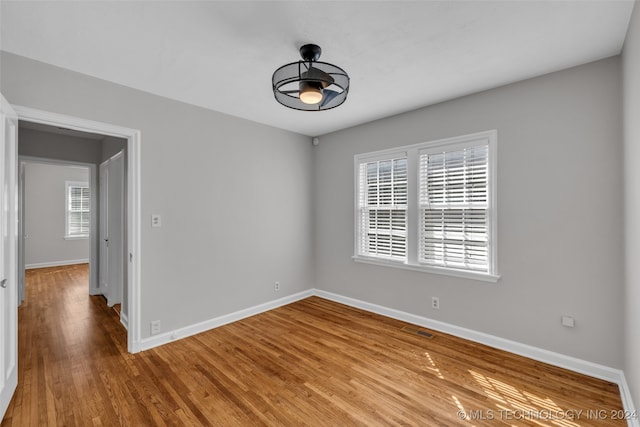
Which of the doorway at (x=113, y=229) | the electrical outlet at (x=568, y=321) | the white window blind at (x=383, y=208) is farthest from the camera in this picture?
the doorway at (x=113, y=229)

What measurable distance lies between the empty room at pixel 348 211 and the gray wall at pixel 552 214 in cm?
2

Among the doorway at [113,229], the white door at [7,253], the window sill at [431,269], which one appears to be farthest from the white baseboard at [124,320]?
the window sill at [431,269]

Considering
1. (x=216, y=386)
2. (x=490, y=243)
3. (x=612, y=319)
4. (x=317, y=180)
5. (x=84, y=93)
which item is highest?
(x=84, y=93)

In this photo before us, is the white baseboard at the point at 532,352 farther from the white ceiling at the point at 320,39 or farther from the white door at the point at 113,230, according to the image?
the white door at the point at 113,230

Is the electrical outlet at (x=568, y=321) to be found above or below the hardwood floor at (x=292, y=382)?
above

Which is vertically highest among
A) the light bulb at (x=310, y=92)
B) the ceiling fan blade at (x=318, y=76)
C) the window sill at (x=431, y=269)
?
the ceiling fan blade at (x=318, y=76)

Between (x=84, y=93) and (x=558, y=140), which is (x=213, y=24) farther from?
(x=558, y=140)

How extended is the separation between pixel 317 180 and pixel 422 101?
2129 millimetres

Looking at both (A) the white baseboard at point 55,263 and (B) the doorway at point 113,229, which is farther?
(A) the white baseboard at point 55,263

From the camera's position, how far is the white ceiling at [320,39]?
186cm

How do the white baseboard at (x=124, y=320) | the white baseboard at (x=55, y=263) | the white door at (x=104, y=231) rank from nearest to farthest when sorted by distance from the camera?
the white baseboard at (x=124, y=320)
the white door at (x=104, y=231)
the white baseboard at (x=55, y=263)

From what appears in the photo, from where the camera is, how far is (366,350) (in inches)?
120

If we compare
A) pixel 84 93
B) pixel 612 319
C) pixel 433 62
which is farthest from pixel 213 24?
pixel 612 319

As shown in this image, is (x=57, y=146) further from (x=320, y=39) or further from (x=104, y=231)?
(x=320, y=39)
